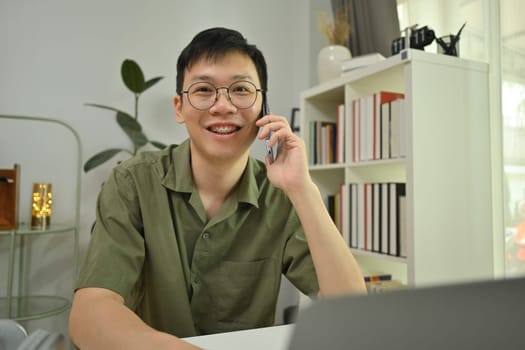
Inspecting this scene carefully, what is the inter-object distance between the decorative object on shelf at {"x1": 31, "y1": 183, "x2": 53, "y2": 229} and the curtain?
1915mm

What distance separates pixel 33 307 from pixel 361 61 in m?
2.02

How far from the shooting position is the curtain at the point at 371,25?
7.95 feet

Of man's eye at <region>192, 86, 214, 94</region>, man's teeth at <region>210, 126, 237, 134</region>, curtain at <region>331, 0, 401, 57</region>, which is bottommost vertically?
man's teeth at <region>210, 126, 237, 134</region>

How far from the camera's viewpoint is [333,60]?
2.42 metres

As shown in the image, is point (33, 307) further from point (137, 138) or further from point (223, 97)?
point (223, 97)

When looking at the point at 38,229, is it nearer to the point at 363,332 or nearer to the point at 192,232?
the point at 192,232

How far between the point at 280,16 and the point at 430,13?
1.27m

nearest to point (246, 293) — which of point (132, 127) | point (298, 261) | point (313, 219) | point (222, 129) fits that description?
point (298, 261)

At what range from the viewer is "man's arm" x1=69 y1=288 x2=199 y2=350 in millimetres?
672

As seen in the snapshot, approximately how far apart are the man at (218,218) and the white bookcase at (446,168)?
709mm

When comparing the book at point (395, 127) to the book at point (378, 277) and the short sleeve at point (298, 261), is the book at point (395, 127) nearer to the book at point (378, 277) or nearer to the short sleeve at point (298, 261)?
the book at point (378, 277)

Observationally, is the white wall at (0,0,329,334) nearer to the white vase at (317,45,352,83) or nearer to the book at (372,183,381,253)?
the white vase at (317,45,352,83)

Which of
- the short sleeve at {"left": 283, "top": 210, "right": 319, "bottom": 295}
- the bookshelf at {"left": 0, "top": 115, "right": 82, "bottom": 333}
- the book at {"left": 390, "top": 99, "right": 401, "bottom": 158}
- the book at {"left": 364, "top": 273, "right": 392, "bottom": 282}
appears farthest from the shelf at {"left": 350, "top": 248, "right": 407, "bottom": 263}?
the bookshelf at {"left": 0, "top": 115, "right": 82, "bottom": 333}

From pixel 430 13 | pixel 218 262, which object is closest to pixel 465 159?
pixel 430 13
